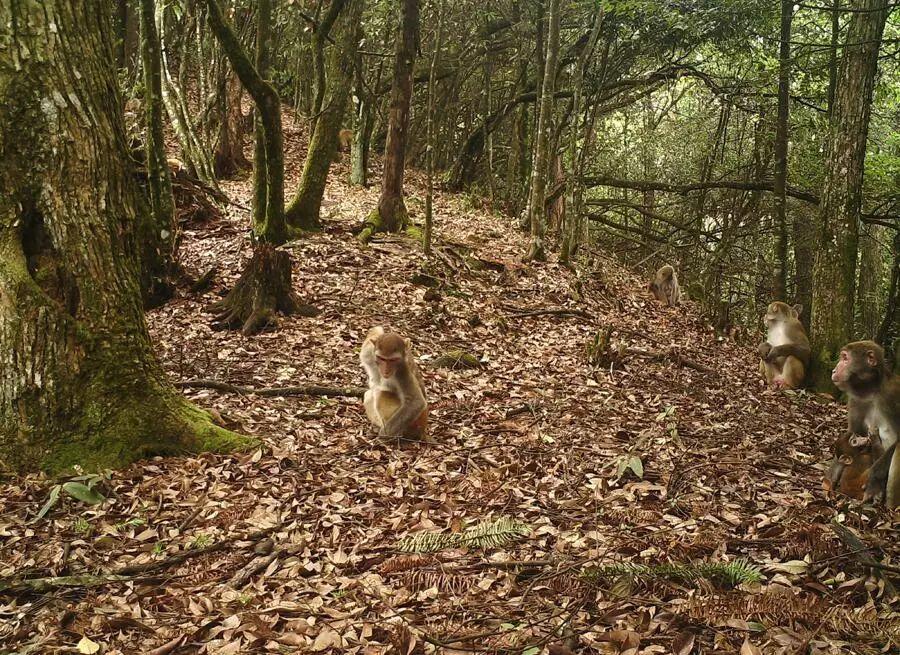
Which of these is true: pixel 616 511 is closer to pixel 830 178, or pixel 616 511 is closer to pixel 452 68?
pixel 830 178

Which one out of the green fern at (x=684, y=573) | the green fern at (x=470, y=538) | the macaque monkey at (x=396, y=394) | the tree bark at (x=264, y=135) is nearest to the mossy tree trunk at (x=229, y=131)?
the tree bark at (x=264, y=135)

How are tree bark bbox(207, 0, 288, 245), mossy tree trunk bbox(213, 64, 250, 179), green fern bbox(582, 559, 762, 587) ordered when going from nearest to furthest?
green fern bbox(582, 559, 762, 587) < tree bark bbox(207, 0, 288, 245) < mossy tree trunk bbox(213, 64, 250, 179)

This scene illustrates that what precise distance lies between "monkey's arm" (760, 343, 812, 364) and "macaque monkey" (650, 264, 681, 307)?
5.64 meters

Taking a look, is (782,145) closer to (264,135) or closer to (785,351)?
(785,351)

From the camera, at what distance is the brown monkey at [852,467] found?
5320 millimetres

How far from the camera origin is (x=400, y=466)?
5828 mm

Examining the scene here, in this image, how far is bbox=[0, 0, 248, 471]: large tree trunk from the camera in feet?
15.4

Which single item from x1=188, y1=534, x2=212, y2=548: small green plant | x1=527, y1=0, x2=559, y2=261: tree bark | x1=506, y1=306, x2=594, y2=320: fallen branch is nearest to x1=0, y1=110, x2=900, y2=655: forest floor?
x1=188, y1=534, x2=212, y2=548: small green plant

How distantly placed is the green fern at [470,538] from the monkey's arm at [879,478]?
8.95ft

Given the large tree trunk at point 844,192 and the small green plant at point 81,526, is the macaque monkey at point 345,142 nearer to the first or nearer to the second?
the large tree trunk at point 844,192

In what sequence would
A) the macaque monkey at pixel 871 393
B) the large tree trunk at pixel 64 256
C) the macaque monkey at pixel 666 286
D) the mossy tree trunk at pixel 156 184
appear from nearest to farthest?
the large tree trunk at pixel 64 256 → the macaque monkey at pixel 871 393 → the mossy tree trunk at pixel 156 184 → the macaque monkey at pixel 666 286

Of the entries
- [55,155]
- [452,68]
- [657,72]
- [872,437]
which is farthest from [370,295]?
[452,68]

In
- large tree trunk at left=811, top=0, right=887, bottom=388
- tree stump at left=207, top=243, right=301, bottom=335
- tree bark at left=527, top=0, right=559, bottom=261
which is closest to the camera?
large tree trunk at left=811, top=0, right=887, bottom=388

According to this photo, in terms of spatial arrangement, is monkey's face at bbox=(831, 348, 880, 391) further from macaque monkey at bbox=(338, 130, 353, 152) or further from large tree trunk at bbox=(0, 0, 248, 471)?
macaque monkey at bbox=(338, 130, 353, 152)
